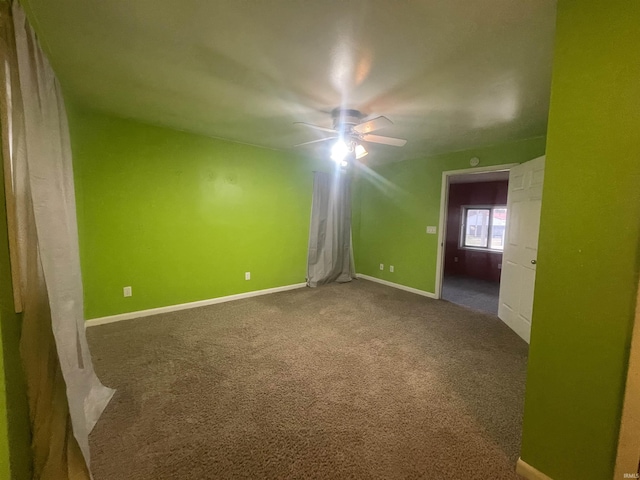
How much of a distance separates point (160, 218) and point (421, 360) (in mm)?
3269

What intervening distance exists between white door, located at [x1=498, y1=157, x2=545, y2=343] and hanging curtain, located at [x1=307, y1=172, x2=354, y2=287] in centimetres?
251

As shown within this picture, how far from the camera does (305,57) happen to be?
1607mm

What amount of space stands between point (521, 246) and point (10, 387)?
157 inches

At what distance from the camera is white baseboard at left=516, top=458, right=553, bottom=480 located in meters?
1.22

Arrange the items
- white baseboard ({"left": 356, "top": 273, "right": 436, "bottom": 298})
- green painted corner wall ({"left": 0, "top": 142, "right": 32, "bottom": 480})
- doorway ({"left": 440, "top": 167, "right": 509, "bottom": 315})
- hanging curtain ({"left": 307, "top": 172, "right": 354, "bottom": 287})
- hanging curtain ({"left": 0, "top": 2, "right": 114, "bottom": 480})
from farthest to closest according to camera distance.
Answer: doorway ({"left": 440, "top": 167, "right": 509, "bottom": 315}), hanging curtain ({"left": 307, "top": 172, "right": 354, "bottom": 287}), white baseboard ({"left": 356, "top": 273, "right": 436, "bottom": 298}), hanging curtain ({"left": 0, "top": 2, "right": 114, "bottom": 480}), green painted corner wall ({"left": 0, "top": 142, "right": 32, "bottom": 480})

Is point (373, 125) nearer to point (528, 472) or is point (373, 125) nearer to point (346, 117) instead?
point (346, 117)

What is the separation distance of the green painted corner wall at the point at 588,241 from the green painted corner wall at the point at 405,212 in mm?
2606

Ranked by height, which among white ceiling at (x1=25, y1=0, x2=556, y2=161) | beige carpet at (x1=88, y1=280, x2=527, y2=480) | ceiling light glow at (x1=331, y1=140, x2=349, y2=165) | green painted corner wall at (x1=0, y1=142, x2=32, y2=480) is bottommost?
beige carpet at (x1=88, y1=280, x2=527, y2=480)

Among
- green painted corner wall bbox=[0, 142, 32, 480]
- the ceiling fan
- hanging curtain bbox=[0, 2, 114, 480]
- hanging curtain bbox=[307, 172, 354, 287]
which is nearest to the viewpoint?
green painted corner wall bbox=[0, 142, 32, 480]

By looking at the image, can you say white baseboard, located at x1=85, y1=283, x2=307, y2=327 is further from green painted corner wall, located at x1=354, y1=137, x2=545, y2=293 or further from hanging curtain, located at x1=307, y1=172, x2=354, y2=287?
green painted corner wall, located at x1=354, y1=137, x2=545, y2=293

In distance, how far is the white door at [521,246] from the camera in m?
2.65

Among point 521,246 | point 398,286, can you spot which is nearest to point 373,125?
point 521,246

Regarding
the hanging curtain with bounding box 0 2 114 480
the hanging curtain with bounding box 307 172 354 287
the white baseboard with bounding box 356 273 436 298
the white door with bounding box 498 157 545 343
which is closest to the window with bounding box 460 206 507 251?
the white baseboard with bounding box 356 273 436 298

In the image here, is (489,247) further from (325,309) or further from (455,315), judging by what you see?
(325,309)
